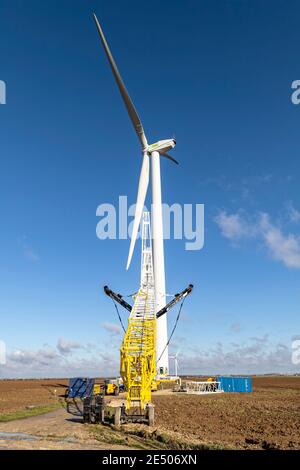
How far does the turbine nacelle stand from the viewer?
73.0 meters

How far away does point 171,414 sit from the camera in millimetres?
35562

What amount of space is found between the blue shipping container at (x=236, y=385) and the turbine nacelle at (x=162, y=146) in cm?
4012

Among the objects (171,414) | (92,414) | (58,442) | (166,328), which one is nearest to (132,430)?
(92,414)

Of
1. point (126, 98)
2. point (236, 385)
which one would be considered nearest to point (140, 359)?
point (126, 98)

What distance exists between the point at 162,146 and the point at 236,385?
41725mm

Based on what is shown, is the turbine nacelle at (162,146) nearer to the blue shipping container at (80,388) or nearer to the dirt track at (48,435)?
the blue shipping container at (80,388)

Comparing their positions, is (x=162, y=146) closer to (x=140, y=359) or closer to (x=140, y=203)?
(x=140, y=203)

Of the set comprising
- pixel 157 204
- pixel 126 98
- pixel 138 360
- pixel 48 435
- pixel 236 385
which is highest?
pixel 126 98

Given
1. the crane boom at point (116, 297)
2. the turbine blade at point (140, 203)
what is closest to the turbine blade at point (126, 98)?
the turbine blade at point (140, 203)

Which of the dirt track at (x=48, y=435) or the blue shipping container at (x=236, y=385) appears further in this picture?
the blue shipping container at (x=236, y=385)

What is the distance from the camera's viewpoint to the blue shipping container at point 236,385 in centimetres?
7012

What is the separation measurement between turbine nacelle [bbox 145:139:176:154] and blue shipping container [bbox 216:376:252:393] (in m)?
40.1

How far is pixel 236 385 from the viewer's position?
71000mm

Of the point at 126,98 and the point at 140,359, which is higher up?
the point at 126,98
